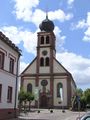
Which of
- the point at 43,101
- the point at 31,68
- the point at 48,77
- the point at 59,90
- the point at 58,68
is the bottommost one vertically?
the point at 43,101

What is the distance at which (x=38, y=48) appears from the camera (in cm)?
7794

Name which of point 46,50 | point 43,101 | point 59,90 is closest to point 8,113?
point 59,90

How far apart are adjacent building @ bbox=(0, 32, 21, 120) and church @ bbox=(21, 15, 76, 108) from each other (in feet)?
122

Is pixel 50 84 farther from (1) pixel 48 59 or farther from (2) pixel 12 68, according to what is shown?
(2) pixel 12 68

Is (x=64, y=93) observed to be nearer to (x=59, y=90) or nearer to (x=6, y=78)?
Result: (x=59, y=90)

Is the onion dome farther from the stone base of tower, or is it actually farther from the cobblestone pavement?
the stone base of tower

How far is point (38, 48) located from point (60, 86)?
1185 cm

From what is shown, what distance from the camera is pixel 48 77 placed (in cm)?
7406

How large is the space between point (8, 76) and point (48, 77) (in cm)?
4213

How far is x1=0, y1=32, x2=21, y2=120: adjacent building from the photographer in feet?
99.8

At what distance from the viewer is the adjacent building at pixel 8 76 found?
99.8 feet

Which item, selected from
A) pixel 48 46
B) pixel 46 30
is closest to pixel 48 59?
pixel 48 46

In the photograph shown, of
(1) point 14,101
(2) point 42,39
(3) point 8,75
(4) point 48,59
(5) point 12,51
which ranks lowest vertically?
(1) point 14,101

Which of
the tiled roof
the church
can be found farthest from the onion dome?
the tiled roof
